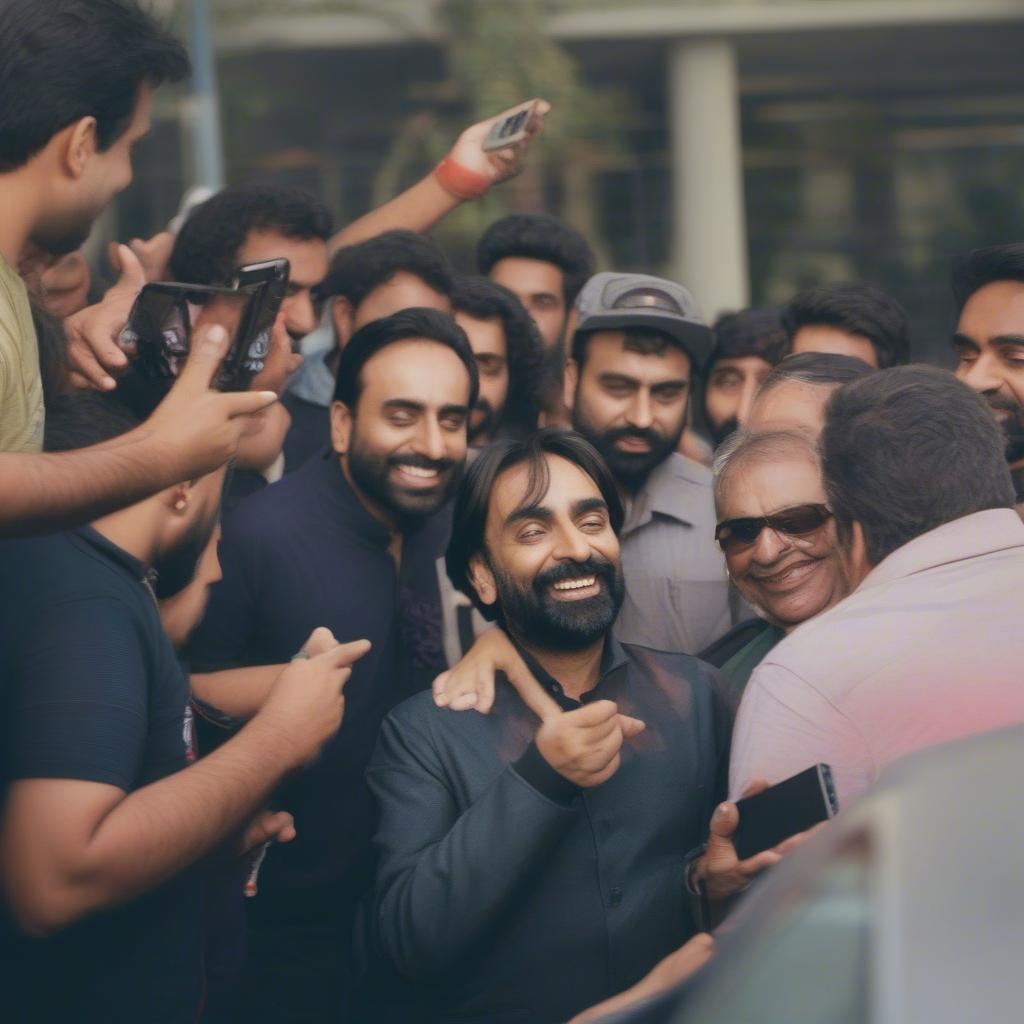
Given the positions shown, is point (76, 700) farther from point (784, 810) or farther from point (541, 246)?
point (541, 246)

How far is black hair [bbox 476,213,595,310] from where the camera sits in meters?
5.73

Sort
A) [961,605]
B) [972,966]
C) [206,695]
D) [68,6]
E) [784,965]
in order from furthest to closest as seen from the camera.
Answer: [206,695], [68,6], [961,605], [784,965], [972,966]

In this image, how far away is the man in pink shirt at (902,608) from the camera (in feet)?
8.36

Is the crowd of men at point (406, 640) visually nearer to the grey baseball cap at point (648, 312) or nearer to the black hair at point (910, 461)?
the black hair at point (910, 461)

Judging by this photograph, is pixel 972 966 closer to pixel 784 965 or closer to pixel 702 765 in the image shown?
pixel 784 965

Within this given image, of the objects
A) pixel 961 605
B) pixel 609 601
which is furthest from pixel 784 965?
pixel 609 601

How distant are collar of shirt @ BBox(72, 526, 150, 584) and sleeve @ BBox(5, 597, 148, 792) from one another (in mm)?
135

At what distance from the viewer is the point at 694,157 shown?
1340 centimetres

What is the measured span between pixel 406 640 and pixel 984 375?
1.50 meters

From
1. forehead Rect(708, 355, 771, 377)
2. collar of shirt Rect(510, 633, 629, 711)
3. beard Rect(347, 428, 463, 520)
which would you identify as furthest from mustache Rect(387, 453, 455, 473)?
forehead Rect(708, 355, 771, 377)

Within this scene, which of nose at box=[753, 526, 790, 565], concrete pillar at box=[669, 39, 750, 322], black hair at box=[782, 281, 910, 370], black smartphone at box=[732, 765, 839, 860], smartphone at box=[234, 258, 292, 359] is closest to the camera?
black smartphone at box=[732, 765, 839, 860]

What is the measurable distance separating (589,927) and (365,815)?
36.4 inches

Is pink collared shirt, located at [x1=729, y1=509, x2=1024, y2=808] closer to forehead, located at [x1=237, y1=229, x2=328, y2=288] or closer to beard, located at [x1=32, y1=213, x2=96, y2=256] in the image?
beard, located at [x1=32, y1=213, x2=96, y2=256]

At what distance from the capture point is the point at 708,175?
1337 centimetres
